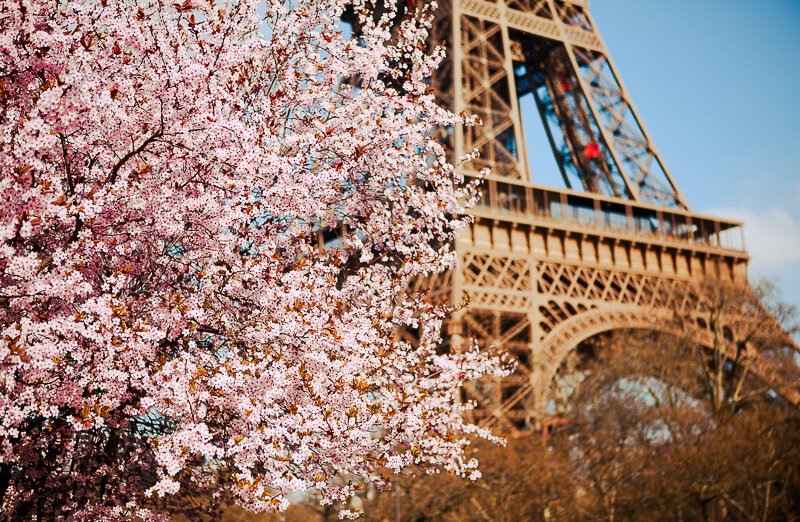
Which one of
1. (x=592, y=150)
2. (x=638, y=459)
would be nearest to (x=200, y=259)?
(x=638, y=459)

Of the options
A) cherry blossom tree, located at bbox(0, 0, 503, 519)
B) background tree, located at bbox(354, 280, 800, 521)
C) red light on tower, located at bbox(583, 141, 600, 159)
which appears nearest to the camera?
cherry blossom tree, located at bbox(0, 0, 503, 519)

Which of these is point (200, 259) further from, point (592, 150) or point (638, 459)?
point (592, 150)

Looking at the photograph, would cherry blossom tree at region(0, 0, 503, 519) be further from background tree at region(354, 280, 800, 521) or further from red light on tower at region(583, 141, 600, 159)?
red light on tower at region(583, 141, 600, 159)

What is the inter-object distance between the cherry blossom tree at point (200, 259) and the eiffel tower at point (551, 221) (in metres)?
17.2

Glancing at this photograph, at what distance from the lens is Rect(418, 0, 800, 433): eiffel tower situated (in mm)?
31125

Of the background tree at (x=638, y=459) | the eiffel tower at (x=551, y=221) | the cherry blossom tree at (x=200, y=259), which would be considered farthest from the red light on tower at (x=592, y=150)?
the cherry blossom tree at (x=200, y=259)

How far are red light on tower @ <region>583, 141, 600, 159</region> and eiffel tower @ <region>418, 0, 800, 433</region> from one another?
5 cm

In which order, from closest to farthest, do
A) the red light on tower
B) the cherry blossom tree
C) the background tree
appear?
the cherry blossom tree, the background tree, the red light on tower

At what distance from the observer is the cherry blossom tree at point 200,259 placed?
6863mm

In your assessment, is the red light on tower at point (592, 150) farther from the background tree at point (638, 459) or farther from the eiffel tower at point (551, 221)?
the background tree at point (638, 459)

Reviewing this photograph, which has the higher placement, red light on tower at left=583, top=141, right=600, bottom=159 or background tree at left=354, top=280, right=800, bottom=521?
red light on tower at left=583, top=141, right=600, bottom=159

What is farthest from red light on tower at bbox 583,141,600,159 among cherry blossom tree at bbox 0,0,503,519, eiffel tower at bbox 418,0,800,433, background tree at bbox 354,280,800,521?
cherry blossom tree at bbox 0,0,503,519

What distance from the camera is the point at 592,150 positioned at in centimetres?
3928

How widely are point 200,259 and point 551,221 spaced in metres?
27.0
